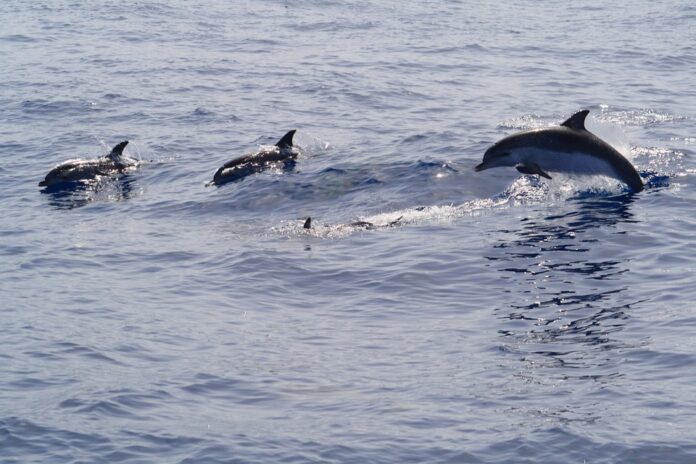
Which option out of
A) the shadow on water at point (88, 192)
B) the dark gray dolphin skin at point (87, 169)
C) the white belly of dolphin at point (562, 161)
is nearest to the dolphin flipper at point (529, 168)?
the white belly of dolphin at point (562, 161)

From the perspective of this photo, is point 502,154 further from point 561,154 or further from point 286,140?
point 286,140

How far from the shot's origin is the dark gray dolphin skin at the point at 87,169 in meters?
22.8

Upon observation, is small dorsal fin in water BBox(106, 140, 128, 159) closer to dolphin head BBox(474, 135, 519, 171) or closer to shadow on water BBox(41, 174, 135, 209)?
shadow on water BBox(41, 174, 135, 209)

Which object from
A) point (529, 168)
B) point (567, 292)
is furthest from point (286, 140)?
point (567, 292)

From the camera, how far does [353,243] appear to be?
58.1ft

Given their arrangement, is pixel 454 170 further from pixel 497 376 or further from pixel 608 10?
pixel 608 10

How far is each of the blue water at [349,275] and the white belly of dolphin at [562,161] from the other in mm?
728

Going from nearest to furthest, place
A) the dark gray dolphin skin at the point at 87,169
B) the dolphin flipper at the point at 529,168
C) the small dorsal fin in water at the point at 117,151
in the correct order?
the dolphin flipper at the point at 529,168 → the dark gray dolphin skin at the point at 87,169 → the small dorsal fin in water at the point at 117,151

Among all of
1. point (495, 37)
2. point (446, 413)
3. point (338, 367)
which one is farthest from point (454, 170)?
point (495, 37)

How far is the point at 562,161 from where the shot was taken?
18219 mm

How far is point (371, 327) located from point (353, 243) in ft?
13.1

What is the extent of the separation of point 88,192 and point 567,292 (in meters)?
11.5

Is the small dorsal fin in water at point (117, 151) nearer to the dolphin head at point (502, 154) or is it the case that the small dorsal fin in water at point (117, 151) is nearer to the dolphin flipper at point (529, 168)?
the dolphin head at point (502, 154)

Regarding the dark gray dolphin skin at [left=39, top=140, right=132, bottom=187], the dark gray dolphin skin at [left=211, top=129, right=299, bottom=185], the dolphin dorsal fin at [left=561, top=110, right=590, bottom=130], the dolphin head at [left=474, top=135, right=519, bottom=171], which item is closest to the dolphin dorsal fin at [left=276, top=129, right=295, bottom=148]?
the dark gray dolphin skin at [left=211, top=129, right=299, bottom=185]
